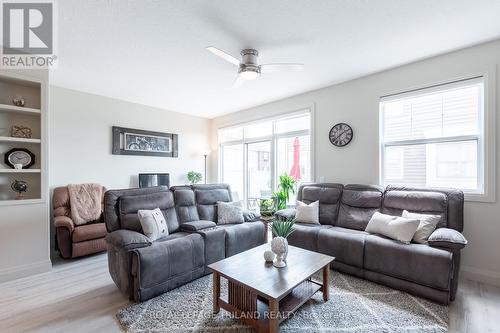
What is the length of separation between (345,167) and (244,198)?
103 inches

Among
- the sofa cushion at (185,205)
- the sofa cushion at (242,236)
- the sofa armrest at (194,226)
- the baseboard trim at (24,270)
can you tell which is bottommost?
the baseboard trim at (24,270)

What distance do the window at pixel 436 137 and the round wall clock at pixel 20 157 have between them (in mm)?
4928

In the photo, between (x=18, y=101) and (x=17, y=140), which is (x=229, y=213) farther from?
(x=18, y=101)

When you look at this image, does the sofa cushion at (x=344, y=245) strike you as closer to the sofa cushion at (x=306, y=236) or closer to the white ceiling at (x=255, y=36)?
the sofa cushion at (x=306, y=236)

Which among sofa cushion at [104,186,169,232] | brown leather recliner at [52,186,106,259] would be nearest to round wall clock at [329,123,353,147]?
sofa cushion at [104,186,169,232]

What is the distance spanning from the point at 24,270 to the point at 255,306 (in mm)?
2981

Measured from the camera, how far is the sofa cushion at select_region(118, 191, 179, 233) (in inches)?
108

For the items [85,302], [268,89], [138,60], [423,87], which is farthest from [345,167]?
[85,302]

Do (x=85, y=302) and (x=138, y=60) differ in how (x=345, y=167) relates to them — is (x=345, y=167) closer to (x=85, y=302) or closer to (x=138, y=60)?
(x=138, y=60)

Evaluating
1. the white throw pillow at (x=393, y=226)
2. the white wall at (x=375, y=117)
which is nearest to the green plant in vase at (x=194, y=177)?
the white wall at (x=375, y=117)

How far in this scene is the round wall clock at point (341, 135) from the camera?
3.79m

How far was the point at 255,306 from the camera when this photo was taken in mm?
1845

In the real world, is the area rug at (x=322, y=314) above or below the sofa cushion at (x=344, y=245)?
below
